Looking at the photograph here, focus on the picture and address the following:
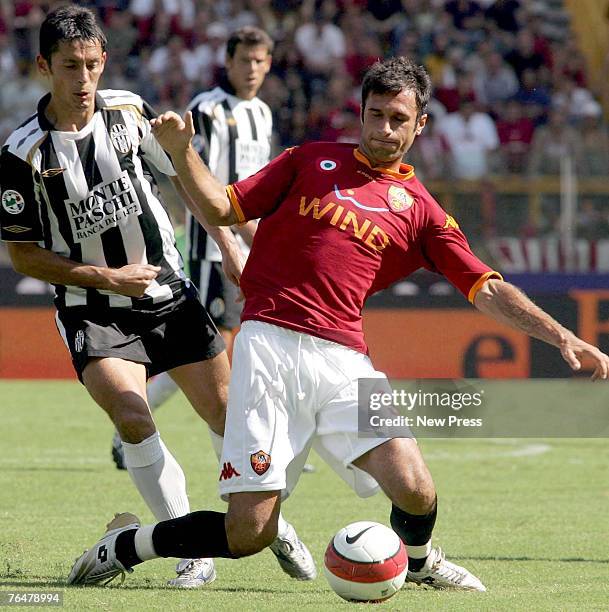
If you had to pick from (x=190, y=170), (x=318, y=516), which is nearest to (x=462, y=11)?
(x=318, y=516)

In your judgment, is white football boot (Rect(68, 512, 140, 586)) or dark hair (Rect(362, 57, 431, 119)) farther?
white football boot (Rect(68, 512, 140, 586))

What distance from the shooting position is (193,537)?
4.93 metres

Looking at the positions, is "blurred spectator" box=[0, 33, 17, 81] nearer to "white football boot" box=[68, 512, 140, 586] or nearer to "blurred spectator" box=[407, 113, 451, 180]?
"blurred spectator" box=[407, 113, 451, 180]

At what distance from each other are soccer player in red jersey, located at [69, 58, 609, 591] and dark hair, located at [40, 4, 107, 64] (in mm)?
727

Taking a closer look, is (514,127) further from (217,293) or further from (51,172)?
(51,172)

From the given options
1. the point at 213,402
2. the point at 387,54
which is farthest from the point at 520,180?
the point at 213,402

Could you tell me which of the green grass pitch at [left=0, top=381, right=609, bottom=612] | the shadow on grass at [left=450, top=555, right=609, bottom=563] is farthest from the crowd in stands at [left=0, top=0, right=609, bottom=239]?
the shadow on grass at [left=450, top=555, right=609, bottom=563]

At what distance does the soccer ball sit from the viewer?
4.79m

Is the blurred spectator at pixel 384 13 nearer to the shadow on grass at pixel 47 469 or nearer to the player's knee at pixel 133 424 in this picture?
the shadow on grass at pixel 47 469

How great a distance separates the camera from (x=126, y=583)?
17.6 ft

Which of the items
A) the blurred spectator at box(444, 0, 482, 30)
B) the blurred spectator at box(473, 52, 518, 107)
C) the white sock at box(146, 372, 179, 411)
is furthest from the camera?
the blurred spectator at box(444, 0, 482, 30)

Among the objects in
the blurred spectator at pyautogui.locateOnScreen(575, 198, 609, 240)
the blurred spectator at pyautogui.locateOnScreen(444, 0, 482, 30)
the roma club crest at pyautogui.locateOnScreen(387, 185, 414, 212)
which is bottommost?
Answer: the blurred spectator at pyautogui.locateOnScreen(575, 198, 609, 240)

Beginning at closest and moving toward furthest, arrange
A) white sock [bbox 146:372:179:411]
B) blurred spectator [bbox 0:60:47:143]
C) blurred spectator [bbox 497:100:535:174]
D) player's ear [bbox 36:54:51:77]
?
1. player's ear [bbox 36:54:51:77]
2. white sock [bbox 146:372:179:411]
3. blurred spectator [bbox 497:100:535:174]
4. blurred spectator [bbox 0:60:47:143]

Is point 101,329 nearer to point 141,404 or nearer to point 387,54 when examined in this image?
point 141,404
